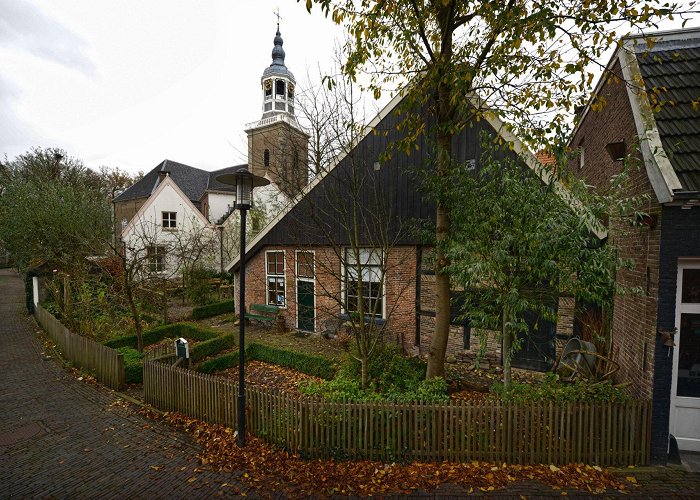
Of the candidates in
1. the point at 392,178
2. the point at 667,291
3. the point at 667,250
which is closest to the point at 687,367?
the point at 667,291

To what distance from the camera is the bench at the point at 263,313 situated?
12984 mm

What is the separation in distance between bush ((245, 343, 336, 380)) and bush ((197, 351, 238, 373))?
0.51 meters

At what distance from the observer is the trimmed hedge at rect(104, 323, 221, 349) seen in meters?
11.2

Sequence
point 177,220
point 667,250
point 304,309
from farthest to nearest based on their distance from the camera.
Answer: point 177,220
point 304,309
point 667,250

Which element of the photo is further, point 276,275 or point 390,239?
point 276,275

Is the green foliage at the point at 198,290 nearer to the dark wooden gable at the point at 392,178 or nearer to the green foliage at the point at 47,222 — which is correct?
the green foliage at the point at 47,222

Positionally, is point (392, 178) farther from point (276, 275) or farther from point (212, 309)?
point (212, 309)

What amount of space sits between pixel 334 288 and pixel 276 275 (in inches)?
128

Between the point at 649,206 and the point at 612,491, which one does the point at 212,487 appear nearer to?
the point at 612,491

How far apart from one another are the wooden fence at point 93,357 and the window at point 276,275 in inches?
232

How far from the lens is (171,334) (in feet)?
42.4

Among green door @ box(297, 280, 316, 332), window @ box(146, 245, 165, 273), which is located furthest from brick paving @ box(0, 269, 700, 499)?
green door @ box(297, 280, 316, 332)

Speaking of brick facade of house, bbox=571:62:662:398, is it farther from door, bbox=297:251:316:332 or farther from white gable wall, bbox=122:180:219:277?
white gable wall, bbox=122:180:219:277

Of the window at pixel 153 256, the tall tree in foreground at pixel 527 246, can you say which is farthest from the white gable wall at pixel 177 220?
the tall tree in foreground at pixel 527 246
